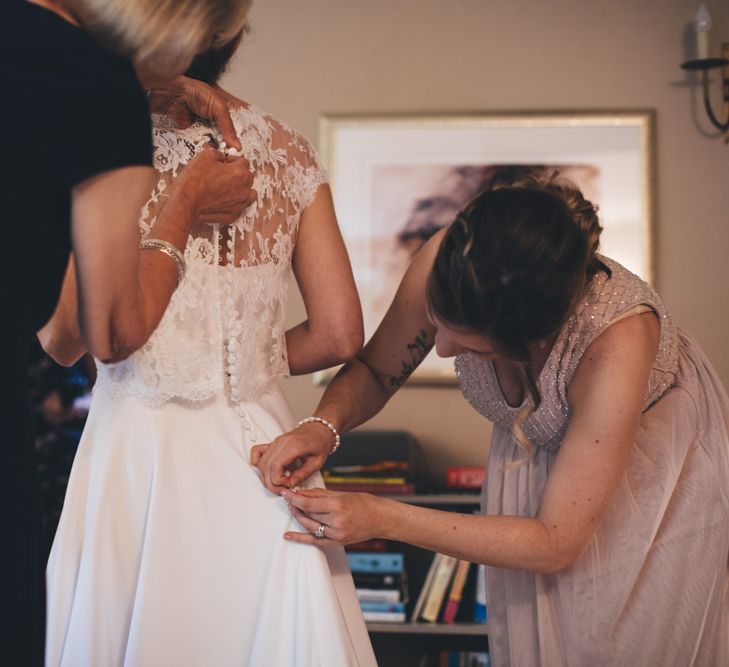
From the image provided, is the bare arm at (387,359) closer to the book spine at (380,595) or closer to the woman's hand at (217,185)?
the woman's hand at (217,185)

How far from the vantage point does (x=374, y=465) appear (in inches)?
119

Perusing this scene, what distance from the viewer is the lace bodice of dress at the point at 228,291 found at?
4.22 feet

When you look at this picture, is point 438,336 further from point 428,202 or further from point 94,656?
point 428,202

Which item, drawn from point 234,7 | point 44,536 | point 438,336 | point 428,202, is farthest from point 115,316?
→ point 428,202

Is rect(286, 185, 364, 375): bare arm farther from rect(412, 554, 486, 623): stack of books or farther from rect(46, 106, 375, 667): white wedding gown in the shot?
rect(412, 554, 486, 623): stack of books

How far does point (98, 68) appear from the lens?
0.84 metres

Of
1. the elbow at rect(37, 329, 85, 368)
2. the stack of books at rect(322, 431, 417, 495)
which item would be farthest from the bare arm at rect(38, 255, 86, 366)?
the stack of books at rect(322, 431, 417, 495)

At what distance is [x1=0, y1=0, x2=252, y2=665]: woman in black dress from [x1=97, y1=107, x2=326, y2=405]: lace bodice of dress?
12.1 inches

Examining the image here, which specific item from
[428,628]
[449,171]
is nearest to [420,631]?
[428,628]

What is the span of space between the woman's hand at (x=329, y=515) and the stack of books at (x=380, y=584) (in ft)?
5.45

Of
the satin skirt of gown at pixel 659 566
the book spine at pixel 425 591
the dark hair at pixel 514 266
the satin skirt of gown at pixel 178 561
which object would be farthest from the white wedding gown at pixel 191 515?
the book spine at pixel 425 591

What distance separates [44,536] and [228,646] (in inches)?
15.6

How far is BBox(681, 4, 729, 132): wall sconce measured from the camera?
128 inches

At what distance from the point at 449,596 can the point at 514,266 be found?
75.4 inches
